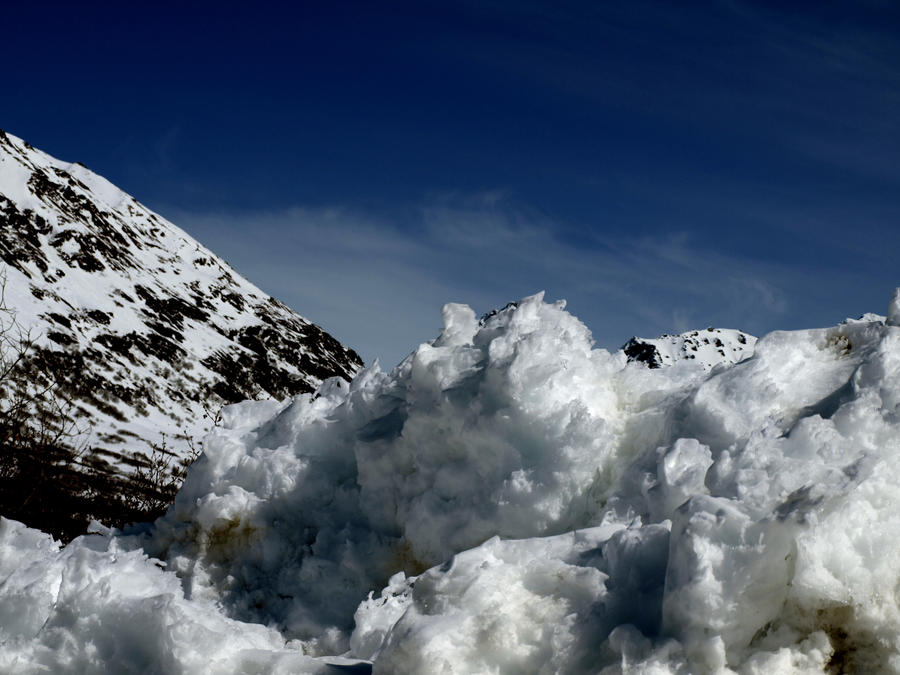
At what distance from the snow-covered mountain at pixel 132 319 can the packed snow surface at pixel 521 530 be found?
3361 centimetres

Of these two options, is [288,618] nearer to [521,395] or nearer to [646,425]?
[521,395]

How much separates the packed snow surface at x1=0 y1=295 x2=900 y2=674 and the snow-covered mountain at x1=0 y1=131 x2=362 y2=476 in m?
33.6

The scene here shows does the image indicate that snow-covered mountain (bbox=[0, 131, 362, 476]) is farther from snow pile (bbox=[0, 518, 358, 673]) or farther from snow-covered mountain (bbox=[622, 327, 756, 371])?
snow-covered mountain (bbox=[622, 327, 756, 371])

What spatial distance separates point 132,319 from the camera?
6888 centimetres

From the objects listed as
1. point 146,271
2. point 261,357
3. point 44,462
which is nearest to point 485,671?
point 44,462

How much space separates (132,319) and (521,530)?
70.7m

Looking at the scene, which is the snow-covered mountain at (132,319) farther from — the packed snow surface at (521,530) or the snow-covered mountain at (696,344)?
the snow-covered mountain at (696,344)

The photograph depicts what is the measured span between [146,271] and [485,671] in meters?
90.1

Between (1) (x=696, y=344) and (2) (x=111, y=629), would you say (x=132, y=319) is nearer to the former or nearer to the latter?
(2) (x=111, y=629)

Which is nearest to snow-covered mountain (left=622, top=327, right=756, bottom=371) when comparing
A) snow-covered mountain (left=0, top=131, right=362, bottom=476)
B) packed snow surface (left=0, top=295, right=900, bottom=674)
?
snow-covered mountain (left=0, top=131, right=362, bottom=476)

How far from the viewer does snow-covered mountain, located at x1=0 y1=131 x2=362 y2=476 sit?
52312 mm

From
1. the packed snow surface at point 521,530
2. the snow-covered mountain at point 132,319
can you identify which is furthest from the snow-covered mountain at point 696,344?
the packed snow surface at point 521,530

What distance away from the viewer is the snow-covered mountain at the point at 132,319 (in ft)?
172

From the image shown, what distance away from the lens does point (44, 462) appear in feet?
26.5
